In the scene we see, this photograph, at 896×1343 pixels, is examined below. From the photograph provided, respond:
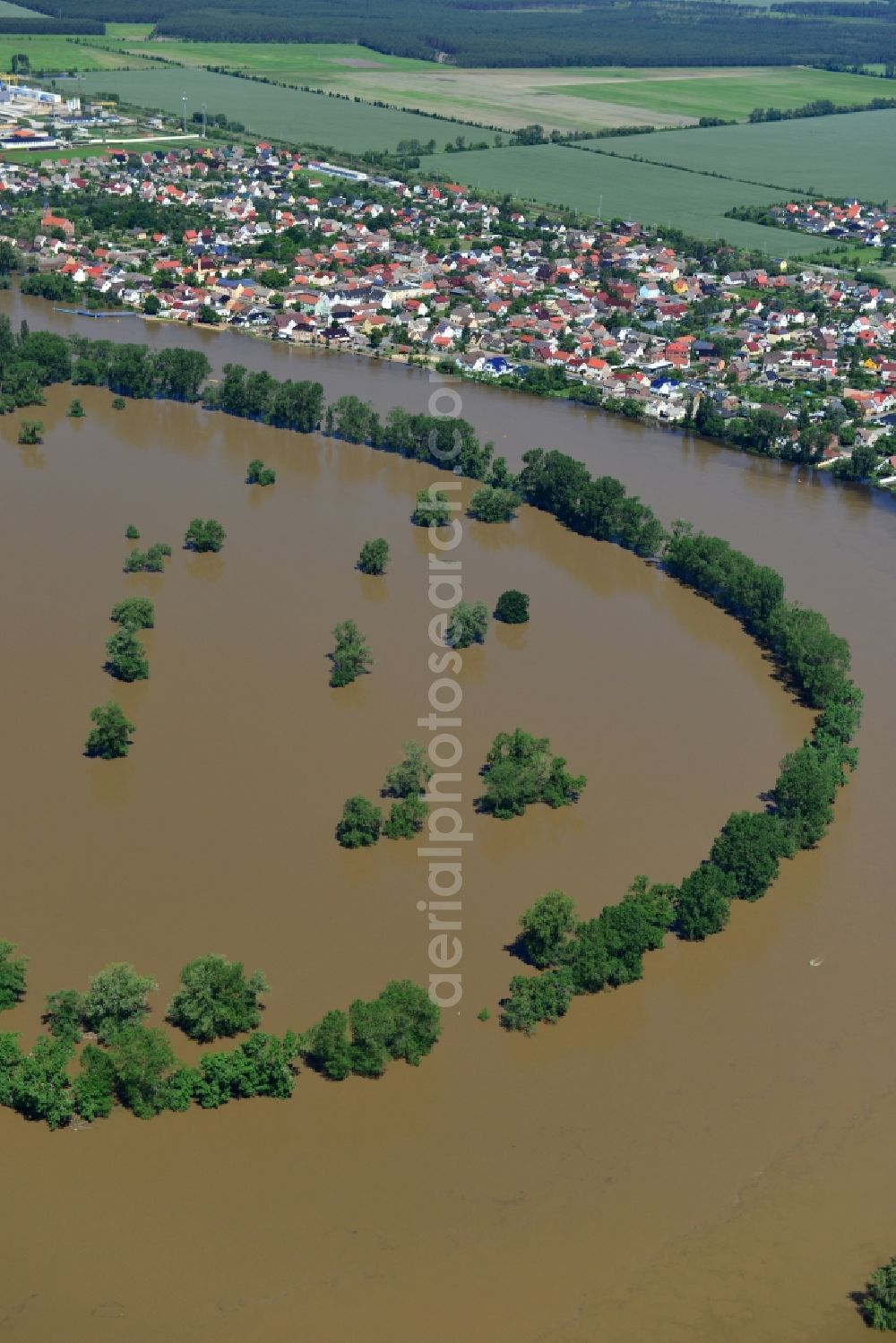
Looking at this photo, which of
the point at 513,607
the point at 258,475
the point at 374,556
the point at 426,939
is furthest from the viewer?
the point at 258,475

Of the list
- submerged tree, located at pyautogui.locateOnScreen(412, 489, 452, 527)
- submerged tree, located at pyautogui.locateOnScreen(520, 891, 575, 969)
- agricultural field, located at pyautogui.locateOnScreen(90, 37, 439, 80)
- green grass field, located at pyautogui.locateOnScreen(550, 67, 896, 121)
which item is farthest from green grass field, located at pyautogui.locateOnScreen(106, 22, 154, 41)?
submerged tree, located at pyautogui.locateOnScreen(520, 891, 575, 969)

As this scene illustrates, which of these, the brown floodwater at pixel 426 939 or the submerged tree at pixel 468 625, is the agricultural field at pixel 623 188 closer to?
the brown floodwater at pixel 426 939

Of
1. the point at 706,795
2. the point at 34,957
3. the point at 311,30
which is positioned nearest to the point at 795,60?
the point at 311,30

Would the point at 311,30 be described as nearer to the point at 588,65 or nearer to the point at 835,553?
the point at 588,65

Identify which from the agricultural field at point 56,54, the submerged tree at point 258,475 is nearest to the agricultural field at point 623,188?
the submerged tree at point 258,475

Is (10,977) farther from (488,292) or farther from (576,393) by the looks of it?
(488,292)

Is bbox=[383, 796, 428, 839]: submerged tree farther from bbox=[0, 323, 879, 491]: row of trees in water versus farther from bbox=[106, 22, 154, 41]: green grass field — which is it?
bbox=[106, 22, 154, 41]: green grass field

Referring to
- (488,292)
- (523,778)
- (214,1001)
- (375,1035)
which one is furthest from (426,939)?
(488,292)
